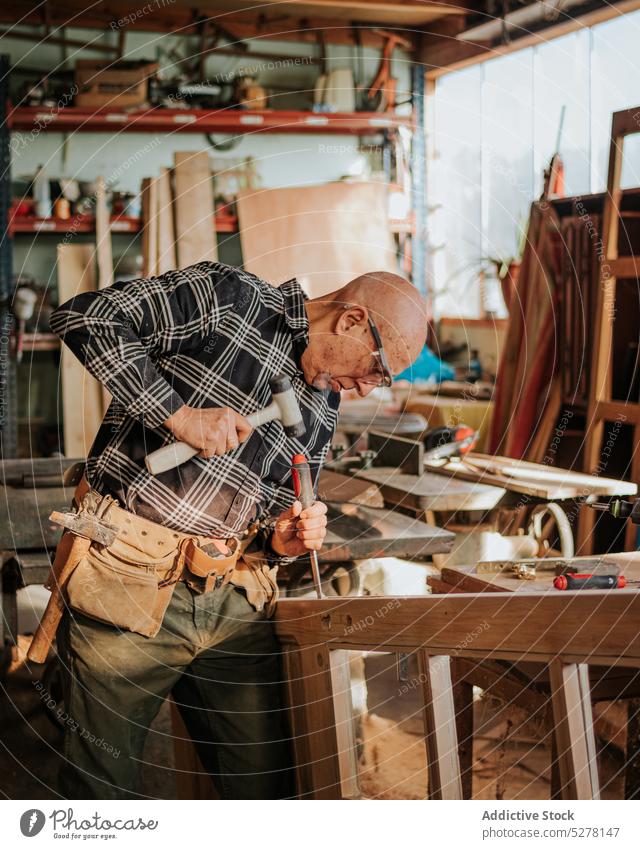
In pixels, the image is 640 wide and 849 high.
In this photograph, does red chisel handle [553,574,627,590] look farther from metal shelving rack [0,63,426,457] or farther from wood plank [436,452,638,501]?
metal shelving rack [0,63,426,457]

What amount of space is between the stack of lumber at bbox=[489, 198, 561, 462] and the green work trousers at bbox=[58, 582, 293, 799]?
3.45m

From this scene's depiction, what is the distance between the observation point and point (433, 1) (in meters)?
7.20

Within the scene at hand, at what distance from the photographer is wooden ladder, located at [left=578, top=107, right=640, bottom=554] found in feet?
15.3

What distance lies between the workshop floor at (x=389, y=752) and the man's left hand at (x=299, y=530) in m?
1.21

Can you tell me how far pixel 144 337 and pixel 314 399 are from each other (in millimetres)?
485

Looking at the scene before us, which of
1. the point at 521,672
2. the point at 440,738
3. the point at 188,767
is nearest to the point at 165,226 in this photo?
the point at 188,767

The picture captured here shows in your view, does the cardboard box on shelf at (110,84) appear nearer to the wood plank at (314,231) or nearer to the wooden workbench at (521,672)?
the wood plank at (314,231)

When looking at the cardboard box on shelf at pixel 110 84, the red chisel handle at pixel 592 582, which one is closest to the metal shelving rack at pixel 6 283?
the cardboard box on shelf at pixel 110 84

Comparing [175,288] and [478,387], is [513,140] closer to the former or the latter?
[478,387]

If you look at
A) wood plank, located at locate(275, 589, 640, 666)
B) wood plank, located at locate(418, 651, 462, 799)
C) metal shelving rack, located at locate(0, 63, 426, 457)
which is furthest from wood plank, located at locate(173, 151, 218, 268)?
wood plank, located at locate(418, 651, 462, 799)

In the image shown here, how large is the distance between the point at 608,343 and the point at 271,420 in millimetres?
3246

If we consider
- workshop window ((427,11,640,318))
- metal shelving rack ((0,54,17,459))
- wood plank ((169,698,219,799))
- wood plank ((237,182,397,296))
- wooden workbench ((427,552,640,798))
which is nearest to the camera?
wooden workbench ((427,552,640,798))

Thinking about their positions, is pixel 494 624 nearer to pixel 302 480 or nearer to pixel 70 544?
pixel 302 480

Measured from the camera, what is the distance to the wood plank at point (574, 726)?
1.84m
